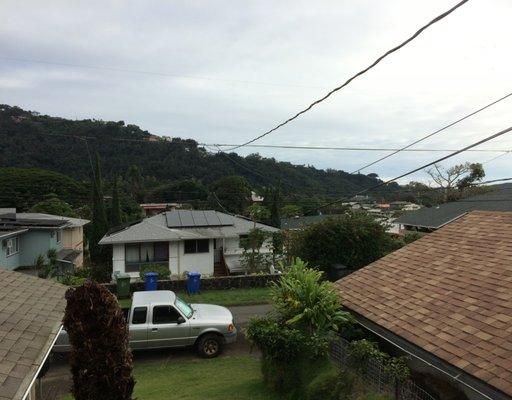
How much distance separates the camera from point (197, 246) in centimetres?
2722

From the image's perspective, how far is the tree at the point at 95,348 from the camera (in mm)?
5324

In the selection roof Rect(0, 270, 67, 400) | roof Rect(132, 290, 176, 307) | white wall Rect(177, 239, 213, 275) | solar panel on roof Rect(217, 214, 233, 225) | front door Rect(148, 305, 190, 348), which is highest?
roof Rect(0, 270, 67, 400)

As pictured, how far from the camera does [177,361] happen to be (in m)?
12.2

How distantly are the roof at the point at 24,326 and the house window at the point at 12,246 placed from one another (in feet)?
62.6

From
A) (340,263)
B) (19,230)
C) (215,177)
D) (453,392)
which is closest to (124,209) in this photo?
(215,177)

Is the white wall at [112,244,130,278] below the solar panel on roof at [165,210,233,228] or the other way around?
below

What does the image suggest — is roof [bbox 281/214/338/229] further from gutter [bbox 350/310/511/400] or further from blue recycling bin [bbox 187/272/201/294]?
gutter [bbox 350/310/511/400]

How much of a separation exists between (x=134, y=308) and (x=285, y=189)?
4430 cm

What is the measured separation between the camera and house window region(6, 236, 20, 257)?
27636 mm

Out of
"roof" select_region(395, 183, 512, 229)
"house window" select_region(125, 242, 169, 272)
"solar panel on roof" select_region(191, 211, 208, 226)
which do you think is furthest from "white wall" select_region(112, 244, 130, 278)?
"roof" select_region(395, 183, 512, 229)

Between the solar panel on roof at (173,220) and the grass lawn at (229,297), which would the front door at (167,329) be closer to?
the grass lawn at (229,297)

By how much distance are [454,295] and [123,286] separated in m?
14.3

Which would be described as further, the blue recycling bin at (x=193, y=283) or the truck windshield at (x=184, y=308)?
the blue recycling bin at (x=193, y=283)

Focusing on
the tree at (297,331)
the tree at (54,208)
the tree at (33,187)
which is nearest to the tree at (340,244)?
the tree at (297,331)
